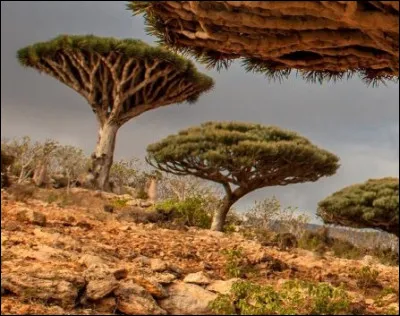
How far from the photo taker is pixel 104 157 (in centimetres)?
1819

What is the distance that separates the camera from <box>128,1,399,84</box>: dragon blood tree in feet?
11.4

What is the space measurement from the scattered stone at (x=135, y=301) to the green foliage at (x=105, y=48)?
512 inches

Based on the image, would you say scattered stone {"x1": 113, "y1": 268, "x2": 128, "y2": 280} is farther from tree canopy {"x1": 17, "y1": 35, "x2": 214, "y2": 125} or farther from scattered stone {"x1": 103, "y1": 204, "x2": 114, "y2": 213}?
tree canopy {"x1": 17, "y1": 35, "x2": 214, "y2": 125}

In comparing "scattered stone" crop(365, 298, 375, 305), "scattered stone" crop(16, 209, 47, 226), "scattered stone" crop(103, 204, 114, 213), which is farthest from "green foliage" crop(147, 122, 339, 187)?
"scattered stone" crop(365, 298, 375, 305)

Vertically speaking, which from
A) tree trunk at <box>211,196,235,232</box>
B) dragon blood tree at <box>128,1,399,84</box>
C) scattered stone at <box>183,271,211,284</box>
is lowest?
scattered stone at <box>183,271,211,284</box>

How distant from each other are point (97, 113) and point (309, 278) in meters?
12.8

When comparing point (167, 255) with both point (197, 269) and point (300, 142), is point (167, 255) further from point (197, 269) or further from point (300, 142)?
point (300, 142)

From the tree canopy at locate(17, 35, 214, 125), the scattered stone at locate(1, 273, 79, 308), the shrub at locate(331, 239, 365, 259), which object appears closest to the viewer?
the scattered stone at locate(1, 273, 79, 308)

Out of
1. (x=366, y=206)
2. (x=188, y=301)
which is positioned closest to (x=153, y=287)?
(x=188, y=301)

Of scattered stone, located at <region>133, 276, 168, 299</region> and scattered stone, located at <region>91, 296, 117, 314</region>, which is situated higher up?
scattered stone, located at <region>133, 276, 168, 299</region>

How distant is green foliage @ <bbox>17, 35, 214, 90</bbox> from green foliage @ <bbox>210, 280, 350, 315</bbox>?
12902 millimetres

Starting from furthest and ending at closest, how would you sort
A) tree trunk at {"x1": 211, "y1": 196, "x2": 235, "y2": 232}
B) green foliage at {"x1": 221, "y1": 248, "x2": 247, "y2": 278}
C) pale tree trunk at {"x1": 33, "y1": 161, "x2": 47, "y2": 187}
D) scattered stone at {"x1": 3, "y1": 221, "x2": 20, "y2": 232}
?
pale tree trunk at {"x1": 33, "y1": 161, "x2": 47, "y2": 187} < tree trunk at {"x1": 211, "y1": 196, "x2": 235, "y2": 232} < scattered stone at {"x1": 3, "y1": 221, "x2": 20, "y2": 232} < green foliage at {"x1": 221, "y1": 248, "x2": 247, "y2": 278}

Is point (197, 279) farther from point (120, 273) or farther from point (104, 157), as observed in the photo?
point (104, 157)

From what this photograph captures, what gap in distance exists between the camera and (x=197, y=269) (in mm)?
7199
